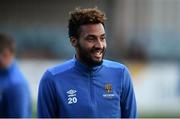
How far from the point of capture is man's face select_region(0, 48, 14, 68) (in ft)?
24.5

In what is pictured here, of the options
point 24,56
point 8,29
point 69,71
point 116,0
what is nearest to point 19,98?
point 69,71

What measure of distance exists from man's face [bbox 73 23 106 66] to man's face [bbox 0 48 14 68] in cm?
166

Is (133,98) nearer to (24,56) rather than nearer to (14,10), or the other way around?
(24,56)

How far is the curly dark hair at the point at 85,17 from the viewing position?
19.2 ft

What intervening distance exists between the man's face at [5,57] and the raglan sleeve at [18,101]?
0.84 feet

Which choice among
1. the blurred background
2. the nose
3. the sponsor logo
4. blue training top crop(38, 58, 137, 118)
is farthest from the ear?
the blurred background

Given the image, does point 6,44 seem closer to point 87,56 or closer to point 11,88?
point 11,88

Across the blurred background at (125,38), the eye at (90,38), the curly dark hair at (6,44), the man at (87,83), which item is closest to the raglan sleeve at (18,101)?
the curly dark hair at (6,44)

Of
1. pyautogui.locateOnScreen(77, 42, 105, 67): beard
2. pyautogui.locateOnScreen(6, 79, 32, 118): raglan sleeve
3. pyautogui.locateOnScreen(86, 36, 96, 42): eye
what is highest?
pyautogui.locateOnScreen(86, 36, 96, 42): eye

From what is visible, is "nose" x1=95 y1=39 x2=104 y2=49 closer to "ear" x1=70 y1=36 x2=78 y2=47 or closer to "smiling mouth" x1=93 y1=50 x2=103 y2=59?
"smiling mouth" x1=93 y1=50 x2=103 y2=59

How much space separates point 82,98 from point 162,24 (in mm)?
17201

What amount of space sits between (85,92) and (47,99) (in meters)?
0.27

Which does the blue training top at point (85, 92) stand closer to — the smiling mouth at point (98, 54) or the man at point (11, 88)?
the smiling mouth at point (98, 54)

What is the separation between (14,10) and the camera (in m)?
21.8
